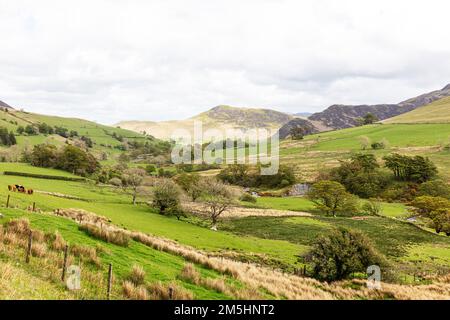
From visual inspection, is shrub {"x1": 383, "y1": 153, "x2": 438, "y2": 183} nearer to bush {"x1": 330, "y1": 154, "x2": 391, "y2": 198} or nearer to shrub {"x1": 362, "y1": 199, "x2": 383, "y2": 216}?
bush {"x1": 330, "y1": 154, "x2": 391, "y2": 198}

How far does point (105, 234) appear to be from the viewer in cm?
→ 2292

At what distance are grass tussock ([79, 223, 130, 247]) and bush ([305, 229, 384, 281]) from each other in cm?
1675

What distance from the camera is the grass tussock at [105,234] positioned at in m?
22.8

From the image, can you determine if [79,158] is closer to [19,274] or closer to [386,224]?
[386,224]

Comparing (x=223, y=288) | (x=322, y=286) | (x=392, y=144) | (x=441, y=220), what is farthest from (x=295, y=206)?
(x=392, y=144)

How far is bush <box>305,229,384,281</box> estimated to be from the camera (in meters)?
30.5

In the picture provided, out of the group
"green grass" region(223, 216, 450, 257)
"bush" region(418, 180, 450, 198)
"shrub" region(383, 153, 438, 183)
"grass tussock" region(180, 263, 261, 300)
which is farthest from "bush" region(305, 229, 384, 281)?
"shrub" region(383, 153, 438, 183)

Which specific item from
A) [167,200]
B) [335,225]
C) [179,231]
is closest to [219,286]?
[179,231]

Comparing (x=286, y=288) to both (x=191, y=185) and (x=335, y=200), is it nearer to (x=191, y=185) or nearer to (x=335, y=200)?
(x=335, y=200)

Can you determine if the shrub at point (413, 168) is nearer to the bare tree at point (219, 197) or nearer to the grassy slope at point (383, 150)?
the grassy slope at point (383, 150)

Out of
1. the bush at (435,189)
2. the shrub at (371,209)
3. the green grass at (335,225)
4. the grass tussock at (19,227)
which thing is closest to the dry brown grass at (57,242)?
the grass tussock at (19,227)

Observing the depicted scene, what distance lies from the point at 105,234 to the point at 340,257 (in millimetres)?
19328

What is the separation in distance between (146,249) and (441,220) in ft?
200

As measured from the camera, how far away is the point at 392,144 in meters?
167
